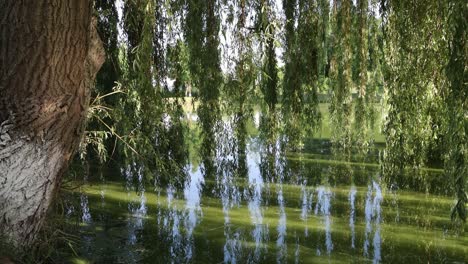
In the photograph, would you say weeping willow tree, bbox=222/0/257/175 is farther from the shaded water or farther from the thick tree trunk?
the thick tree trunk

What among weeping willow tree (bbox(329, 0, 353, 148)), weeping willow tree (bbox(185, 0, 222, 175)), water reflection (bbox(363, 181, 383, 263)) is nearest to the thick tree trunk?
weeping willow tree (bbox(185, 0, 222, 175))

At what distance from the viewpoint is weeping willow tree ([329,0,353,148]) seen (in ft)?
11.3

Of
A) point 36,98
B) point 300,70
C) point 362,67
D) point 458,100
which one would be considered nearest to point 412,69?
point 362,67

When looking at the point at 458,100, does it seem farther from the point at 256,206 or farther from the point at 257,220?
the point at 256,206

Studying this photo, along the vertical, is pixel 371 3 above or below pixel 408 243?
above

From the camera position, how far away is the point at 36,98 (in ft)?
7.44

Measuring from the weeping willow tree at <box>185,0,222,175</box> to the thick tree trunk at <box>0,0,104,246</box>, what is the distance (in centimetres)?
100

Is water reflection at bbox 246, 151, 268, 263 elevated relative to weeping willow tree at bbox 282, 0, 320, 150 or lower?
lower

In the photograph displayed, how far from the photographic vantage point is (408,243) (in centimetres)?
392

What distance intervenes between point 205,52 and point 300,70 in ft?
2.42

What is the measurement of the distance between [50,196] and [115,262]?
1.04 meters

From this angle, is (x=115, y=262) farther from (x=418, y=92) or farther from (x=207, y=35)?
(x=418, y=92)

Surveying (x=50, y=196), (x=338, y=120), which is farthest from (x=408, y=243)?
(x=50, y=196)

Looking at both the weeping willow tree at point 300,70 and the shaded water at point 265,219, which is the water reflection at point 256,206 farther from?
the weeping willow tree at point 300,70
